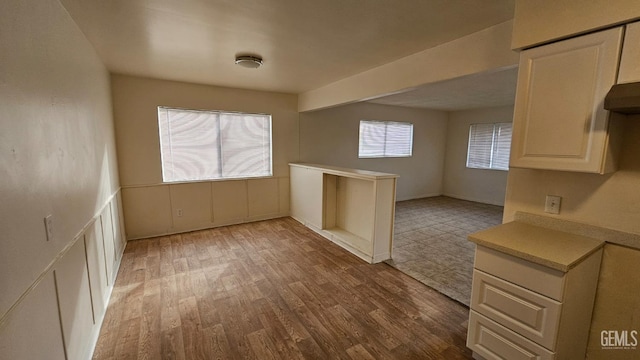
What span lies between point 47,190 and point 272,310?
5.91ft

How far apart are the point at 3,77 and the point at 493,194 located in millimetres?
7707

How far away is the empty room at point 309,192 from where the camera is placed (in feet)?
4.37

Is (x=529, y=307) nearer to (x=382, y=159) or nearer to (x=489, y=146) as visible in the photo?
(x=382, y=159)

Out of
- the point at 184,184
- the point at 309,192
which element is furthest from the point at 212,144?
the point at 309,192

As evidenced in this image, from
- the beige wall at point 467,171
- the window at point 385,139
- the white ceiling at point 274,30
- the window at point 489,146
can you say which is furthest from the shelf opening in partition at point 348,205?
the window at point 489,146

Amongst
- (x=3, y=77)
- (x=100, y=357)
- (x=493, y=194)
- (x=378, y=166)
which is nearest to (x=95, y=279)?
(x=100, y=357)

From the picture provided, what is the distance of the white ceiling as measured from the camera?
1.82 m

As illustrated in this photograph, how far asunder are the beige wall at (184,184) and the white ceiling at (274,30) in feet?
1.83

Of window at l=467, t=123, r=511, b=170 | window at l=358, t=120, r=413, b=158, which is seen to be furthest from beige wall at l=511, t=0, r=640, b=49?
window at l=467, t=123, r=511, b=170

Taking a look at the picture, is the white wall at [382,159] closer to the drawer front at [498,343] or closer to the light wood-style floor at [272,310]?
the light wood-style floor at [272,310]

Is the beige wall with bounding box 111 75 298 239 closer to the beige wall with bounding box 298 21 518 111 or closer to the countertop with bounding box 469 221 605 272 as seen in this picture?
the beige wall with bounding box 298 21 518 111

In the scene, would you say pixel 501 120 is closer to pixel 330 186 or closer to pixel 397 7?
pixel 330 186

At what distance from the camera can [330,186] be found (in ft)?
13.8

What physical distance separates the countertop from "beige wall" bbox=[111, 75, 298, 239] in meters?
3.91
